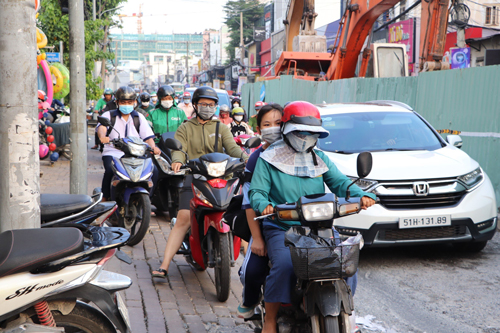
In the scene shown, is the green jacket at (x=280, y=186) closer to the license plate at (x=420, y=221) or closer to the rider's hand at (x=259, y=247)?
the rider's hand at (x=259, y=247)

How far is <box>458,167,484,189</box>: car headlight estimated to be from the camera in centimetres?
636

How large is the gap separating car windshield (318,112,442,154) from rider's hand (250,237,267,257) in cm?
351

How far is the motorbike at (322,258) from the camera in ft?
9.79

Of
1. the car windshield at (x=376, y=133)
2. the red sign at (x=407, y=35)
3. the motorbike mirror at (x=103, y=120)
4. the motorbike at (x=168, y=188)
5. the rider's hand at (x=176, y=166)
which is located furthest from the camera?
the red sign at (x=407, y=35)

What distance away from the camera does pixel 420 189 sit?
6.09 meters

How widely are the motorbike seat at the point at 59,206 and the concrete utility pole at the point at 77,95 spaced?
166 inches

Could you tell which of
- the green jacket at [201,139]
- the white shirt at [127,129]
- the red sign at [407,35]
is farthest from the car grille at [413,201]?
the red sign at [407,35]

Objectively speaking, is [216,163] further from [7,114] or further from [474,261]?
[474,261]

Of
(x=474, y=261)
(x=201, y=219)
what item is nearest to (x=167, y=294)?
(x=201, y=219)

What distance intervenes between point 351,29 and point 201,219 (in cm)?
1255

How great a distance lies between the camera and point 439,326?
15.1 ft

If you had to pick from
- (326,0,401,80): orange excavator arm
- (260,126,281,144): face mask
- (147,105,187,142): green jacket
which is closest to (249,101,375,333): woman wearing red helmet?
(260,126,281,144): face mask

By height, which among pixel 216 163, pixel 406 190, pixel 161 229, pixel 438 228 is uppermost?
pixel 216 163

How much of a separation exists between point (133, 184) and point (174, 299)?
2282 mm
